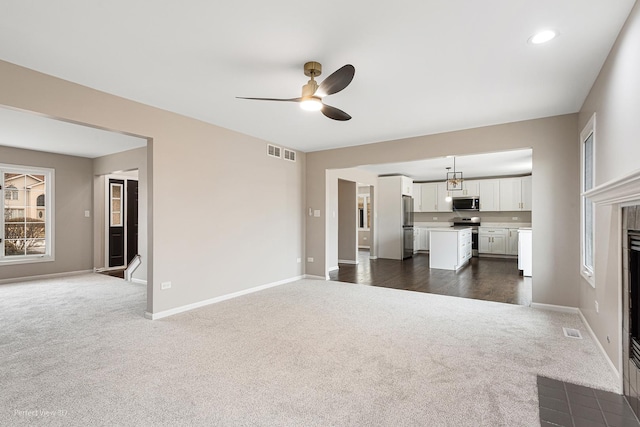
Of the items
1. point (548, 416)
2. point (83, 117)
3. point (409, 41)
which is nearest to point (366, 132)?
point (409, 41)

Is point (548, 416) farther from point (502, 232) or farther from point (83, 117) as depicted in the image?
point (502, 232)

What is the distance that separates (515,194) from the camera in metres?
9.41

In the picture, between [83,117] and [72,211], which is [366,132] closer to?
[83,117]

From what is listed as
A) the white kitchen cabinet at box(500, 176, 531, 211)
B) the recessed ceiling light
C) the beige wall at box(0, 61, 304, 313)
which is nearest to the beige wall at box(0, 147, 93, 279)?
the beige wall at box(0, 61, 304, 313)

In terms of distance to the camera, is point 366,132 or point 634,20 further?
point 366,132

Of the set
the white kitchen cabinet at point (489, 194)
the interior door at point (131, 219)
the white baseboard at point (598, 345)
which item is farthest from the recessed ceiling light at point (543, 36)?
the interior door at point (131, 219)

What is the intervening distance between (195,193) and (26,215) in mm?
4788

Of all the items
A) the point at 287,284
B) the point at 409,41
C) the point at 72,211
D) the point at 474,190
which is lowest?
the point at 287,284

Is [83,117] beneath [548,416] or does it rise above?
above

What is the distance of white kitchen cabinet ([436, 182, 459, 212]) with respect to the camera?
34.2ft

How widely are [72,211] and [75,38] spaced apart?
589 cm

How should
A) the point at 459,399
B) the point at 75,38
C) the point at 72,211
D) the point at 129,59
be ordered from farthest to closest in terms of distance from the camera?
1. the point at 72,211
2. the point at 129,59
3. the point at 75,38
4. the point at 459,399

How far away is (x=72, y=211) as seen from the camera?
695cm

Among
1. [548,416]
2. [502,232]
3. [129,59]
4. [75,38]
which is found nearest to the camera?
[548,416]
